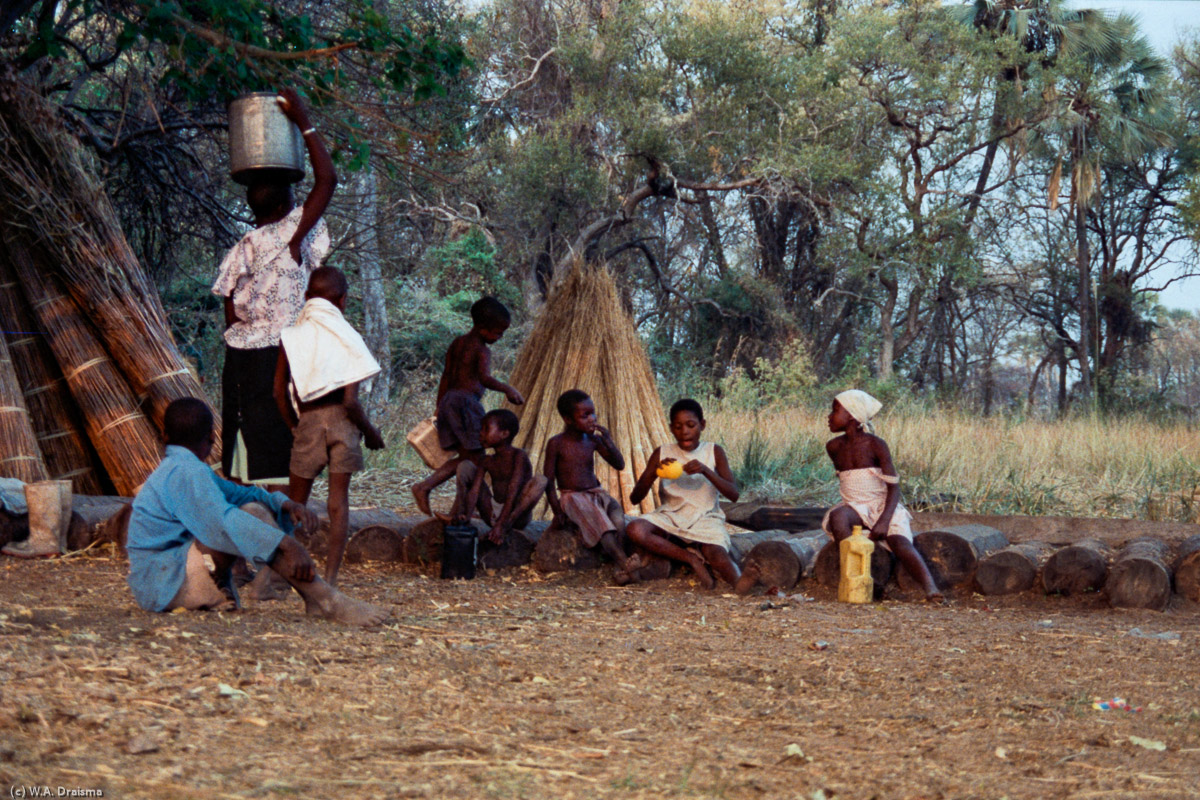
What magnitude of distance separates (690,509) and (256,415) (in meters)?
1.86

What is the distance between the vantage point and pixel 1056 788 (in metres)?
1.92

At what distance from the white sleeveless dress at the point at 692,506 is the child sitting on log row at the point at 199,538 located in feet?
5.90

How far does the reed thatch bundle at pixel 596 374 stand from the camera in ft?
20.5

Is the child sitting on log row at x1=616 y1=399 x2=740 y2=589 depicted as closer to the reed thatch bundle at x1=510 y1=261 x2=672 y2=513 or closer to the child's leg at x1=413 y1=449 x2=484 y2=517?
the child's leg at x1=413 y1=449 x2=484 y2=517

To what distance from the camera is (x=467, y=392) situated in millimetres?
5129

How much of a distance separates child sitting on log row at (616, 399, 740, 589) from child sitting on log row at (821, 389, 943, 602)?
0.46 m

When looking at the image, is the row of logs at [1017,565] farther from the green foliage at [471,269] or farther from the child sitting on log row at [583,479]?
the green foliage at [471,269]

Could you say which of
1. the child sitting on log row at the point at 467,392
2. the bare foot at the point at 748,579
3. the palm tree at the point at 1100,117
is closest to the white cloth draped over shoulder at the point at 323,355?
the child sitting on log row at the point at 467,392

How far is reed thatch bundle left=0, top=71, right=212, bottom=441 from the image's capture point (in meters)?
5.40

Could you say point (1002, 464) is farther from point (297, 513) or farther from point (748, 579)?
point (297, 513)

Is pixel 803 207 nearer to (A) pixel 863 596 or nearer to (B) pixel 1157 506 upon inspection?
(B) pixel 1157 506

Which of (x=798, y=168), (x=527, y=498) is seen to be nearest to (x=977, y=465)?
(x=527, y=498)

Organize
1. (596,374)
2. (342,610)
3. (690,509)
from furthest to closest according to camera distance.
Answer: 1. (596,374)
2. (690,509)
3. (342,610)

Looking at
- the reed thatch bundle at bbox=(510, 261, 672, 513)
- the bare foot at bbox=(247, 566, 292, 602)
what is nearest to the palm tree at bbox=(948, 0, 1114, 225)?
the reed thatch bundle at bbox=(510, 261, 672, 513)
